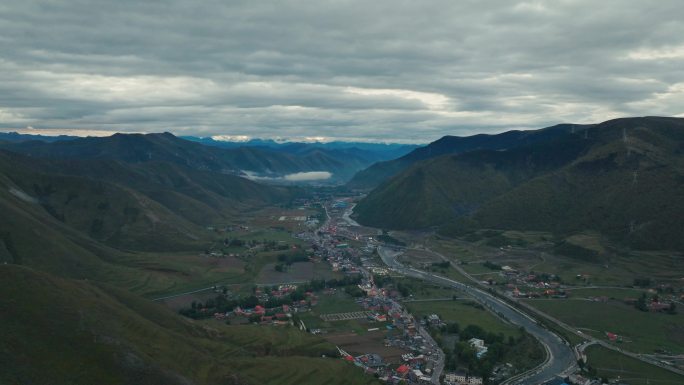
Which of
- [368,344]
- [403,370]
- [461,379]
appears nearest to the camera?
[461,379]

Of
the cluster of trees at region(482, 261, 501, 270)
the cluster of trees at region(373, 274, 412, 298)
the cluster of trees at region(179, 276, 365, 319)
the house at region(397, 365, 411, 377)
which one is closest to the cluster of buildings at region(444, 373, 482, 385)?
the house at region(397, 365, 411, 377)

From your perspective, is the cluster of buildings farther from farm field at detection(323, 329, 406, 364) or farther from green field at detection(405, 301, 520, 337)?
green field at detection(405, 301, 520, 337)

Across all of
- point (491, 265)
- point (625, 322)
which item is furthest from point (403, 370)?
point (491, 265)

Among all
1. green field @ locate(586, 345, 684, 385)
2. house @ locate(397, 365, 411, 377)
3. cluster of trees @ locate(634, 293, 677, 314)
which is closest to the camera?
green field @ locate(586, 345, 684, 385)

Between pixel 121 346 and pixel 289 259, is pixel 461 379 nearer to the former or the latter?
pixel 121 346

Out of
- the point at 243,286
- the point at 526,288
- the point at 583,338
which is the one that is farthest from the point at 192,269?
the point at 583,338

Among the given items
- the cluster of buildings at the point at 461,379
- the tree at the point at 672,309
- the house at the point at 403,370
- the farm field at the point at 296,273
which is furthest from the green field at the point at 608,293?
the farm field at the point at 296,273
